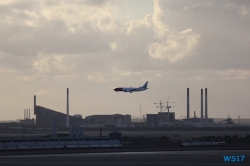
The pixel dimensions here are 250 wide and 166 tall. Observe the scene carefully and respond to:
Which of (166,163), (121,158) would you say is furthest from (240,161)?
(121,158)

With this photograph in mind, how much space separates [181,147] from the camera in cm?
10744

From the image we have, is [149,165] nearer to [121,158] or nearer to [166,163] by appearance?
[166,163]

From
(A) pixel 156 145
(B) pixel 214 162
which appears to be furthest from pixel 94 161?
(A) pixel 156 145

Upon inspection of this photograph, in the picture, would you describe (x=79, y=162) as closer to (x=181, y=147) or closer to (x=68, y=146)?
(x=68, y=146)

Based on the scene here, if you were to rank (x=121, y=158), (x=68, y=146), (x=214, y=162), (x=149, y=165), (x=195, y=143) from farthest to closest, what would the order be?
(x=195, y=143) → (x=68, y=146) → (x=121, y=158) → (x=214, y=162) → (x=149, y=165)

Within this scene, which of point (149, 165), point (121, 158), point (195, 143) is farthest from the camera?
point (195, 143)

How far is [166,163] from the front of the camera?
2825 inches

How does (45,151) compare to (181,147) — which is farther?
(181,147)

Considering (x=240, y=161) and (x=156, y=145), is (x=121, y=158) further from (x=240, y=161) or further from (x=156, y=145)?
(x=156, y=145)

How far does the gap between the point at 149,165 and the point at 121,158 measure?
12.1 meters

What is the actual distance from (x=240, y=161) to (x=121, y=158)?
17097mm

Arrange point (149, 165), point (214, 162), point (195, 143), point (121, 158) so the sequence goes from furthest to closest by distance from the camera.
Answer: point (195, 143) < point (121, 158) < point (214, 162) < point (149, 165)

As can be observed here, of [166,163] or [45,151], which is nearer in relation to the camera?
[166,163]

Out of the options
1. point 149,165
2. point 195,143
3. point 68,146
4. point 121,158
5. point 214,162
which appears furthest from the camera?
point 195,143
